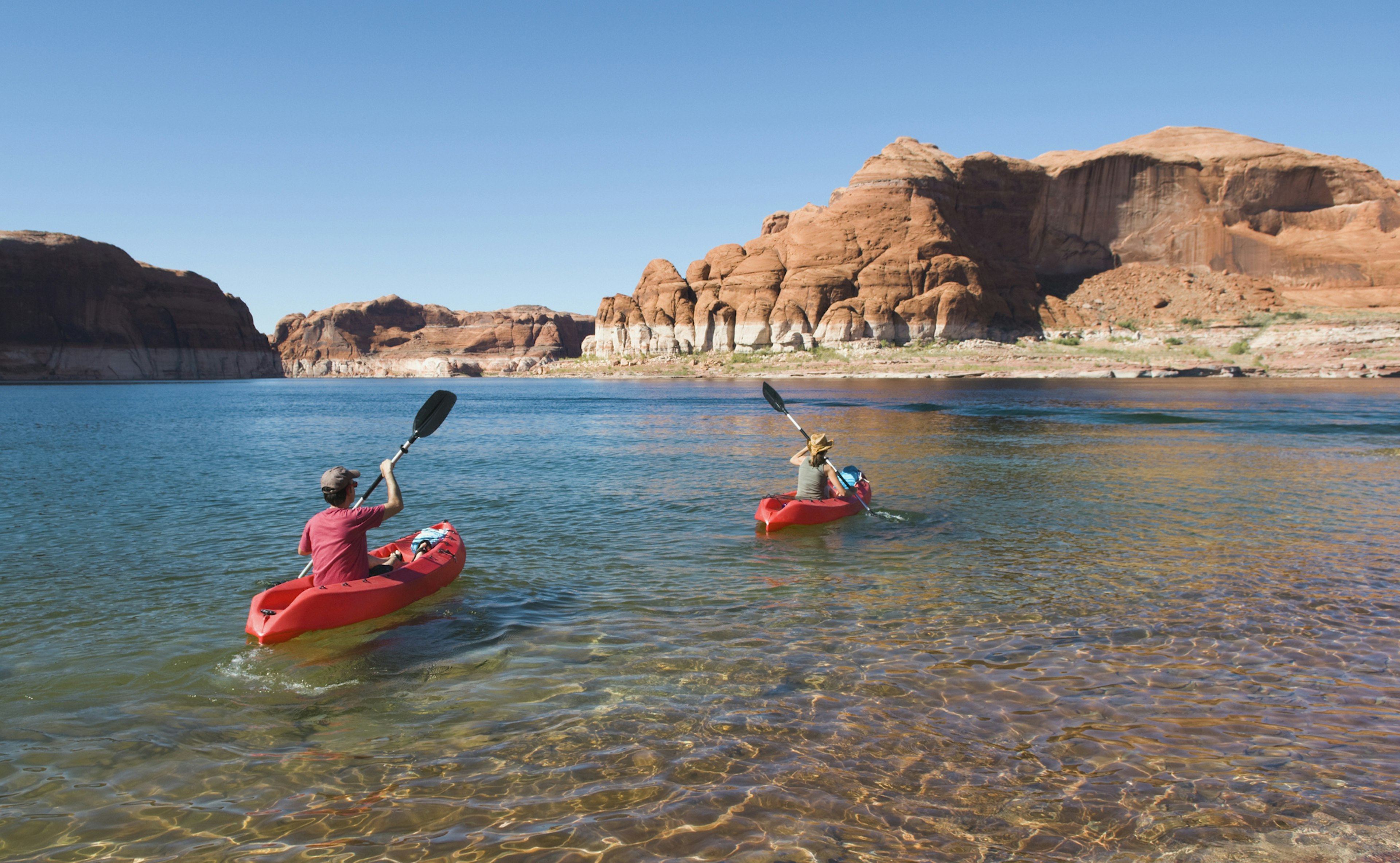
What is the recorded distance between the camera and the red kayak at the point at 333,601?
764cm

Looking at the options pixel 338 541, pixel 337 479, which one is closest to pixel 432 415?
pixel 338 541

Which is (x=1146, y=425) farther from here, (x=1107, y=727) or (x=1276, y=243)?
(x=1276, y=243)

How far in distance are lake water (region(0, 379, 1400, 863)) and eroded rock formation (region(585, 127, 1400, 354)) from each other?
101054 mm

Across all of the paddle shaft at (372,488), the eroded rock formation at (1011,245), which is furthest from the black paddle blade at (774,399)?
the eroded rock formation at (1011,245)

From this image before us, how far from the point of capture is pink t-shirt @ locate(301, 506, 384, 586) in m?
7.88

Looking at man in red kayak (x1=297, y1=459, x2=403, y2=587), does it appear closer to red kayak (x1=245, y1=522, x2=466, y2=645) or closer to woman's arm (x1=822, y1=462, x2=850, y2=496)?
red kayak (x1=245, y1=522, x2=466, y2=645)

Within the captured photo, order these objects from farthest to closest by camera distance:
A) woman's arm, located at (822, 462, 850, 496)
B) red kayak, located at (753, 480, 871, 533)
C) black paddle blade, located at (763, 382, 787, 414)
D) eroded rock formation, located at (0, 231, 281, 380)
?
eroded rock formation, located at (0, 231, 281, 380), black paddle blade, located at (763, 382, 787, 414), woman's arm, located at (822, 462, 850, 496), red kayak, located at (753, 480, 871, 533)

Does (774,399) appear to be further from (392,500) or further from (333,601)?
(333,601)

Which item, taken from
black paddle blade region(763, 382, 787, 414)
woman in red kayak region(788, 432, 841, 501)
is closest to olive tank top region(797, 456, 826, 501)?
woman in red kayak region(788, 432, 841, 501)

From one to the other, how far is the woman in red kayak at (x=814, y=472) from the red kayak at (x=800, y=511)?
219 mm

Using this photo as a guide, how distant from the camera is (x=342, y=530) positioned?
7934 mm

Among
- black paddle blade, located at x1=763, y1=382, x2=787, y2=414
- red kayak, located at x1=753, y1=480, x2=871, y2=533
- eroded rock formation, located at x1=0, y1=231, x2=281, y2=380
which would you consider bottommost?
red kayak, located at x1=753, y1=480, x2=871, y2=533

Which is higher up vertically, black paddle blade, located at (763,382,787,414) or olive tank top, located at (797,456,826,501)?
black paddle blade, located at (763,382,787,414)

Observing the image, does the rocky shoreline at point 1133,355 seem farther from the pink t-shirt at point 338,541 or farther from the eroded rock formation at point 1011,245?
the pink t-shirt at point 338,541
